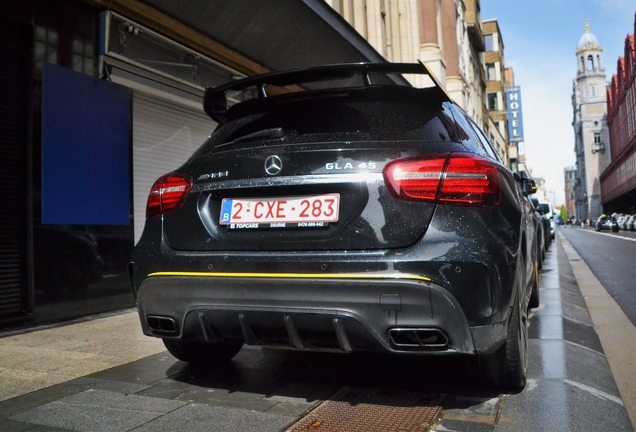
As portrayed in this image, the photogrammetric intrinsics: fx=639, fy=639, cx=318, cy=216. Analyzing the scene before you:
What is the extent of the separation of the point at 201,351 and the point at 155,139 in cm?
489

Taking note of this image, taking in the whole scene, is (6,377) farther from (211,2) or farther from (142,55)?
(211,2)

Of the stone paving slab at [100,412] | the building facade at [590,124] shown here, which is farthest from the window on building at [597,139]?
the stone paving slab at [100,412]

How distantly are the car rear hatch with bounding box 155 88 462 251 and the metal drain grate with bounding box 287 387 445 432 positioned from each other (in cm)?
77

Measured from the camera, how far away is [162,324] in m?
3.15

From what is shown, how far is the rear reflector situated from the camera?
108 inches

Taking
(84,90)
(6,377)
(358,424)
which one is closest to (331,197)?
(358,424)

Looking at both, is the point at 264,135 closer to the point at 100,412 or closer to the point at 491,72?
the point at 100,412

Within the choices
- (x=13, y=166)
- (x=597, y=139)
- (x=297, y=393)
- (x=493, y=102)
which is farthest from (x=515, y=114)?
(x=297, y=393)

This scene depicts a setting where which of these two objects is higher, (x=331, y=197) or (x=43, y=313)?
(x=331, y=197)

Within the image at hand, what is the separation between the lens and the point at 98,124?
680cm

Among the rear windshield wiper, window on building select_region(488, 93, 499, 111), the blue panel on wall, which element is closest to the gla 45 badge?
the rear windshield wiper

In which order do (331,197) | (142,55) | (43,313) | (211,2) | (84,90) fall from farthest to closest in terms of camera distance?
(211,2), (142,55), (84,90), (43,313), (331,197)

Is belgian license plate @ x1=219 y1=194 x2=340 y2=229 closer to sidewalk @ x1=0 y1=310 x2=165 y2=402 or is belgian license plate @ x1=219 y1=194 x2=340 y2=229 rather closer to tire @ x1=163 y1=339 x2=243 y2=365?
tire @ x1=163 y1=339 x2=243 y2=365

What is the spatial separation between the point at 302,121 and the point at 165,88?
5.46 meters
